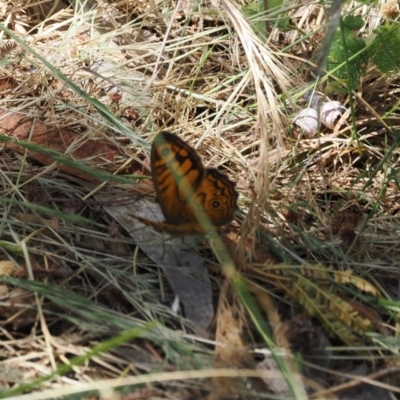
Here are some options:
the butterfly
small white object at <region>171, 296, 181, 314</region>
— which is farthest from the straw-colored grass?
the butterfly

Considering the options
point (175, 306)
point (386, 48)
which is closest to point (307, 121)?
point (386, 48)

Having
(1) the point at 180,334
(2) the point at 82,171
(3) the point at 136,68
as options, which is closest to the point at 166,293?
(1) the point at 180,334

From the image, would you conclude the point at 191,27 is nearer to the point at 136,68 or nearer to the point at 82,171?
the point at 136,68

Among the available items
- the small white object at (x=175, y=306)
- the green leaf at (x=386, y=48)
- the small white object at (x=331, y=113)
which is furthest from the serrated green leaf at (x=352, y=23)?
the small white object at (x=175, y=306)

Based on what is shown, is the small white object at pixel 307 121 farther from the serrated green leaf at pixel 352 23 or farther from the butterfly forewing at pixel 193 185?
the butterfly forewing at pixel 193 185

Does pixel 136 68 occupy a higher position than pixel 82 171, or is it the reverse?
pixel 136 68

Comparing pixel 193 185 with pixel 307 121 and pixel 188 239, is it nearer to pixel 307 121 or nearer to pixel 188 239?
pixel 188 239

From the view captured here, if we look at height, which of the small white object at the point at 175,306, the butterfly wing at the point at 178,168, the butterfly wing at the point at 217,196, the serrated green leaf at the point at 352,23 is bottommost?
the small white object at the point at 175,306
